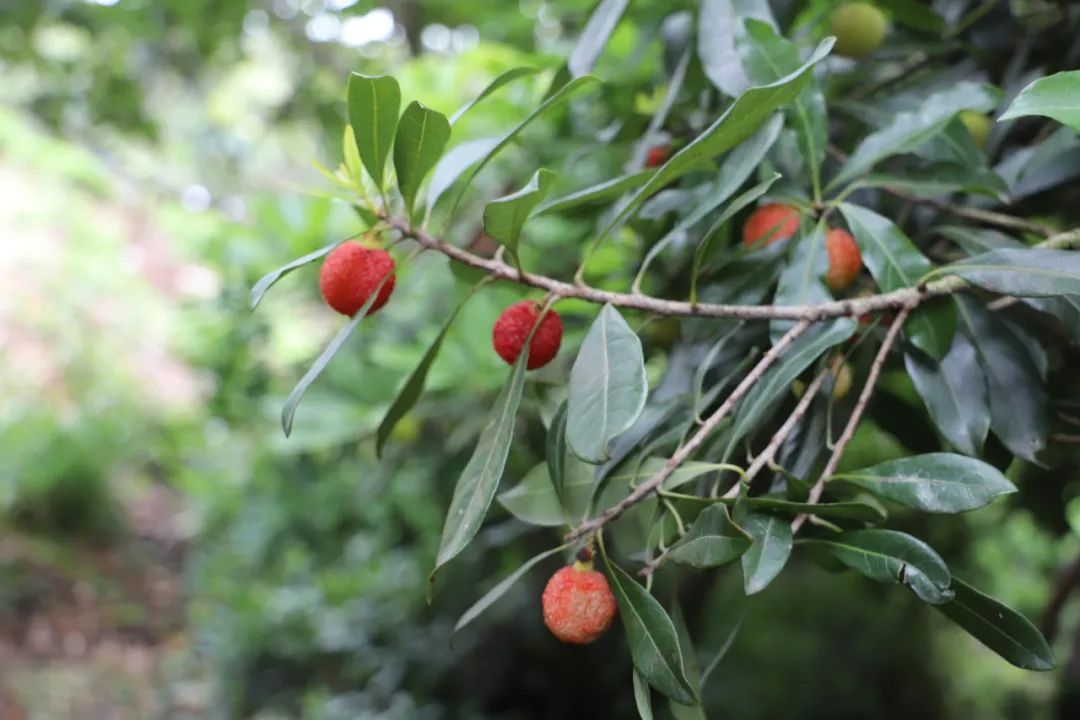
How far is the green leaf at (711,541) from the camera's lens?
0.46m

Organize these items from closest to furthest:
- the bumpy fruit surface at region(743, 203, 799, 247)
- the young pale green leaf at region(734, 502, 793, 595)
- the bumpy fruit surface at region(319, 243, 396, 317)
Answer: the young pale green leaf at region(734, 502, 793, 595) → the bumpy fruit surface at region(319, 243, 396, 317) → the bumpy fruit surface at region(743, 203, 799, 247)

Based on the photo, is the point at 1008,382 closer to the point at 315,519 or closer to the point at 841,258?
the point at 841,258

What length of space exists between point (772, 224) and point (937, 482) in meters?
0.26

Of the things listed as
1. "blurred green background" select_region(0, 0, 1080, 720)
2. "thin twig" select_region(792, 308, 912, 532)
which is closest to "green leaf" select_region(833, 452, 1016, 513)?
"thin twig" select_region(792, 308, 912, 532)

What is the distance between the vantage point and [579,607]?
20.0 inches

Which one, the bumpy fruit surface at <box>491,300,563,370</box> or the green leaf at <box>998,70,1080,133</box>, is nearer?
the green leaf at <box>998,70,1080,133</box>

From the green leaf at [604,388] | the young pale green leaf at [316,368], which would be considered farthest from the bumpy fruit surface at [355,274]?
the green leaf at [604,388]

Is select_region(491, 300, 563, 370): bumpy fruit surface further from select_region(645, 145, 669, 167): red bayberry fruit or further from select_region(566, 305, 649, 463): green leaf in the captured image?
select_region(645, 145, 669, 167): red bayberry fruit

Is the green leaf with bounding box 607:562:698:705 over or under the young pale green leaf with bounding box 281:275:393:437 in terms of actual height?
under

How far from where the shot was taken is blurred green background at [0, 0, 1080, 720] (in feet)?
4.91

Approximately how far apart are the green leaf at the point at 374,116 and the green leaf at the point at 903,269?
0.32 metres

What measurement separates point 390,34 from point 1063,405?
174 centimetres

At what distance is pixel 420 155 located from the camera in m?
0.56

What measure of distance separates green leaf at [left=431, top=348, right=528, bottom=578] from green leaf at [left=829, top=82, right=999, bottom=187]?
0.96 ft
